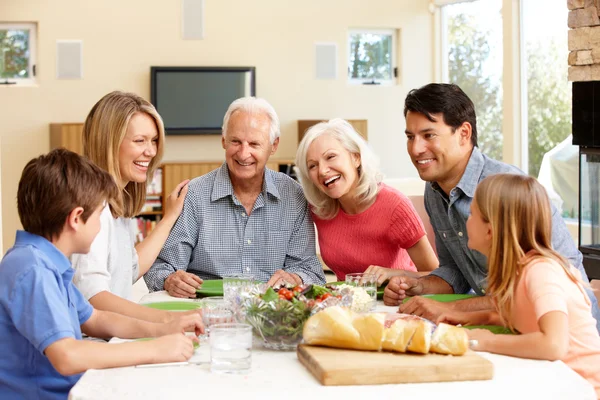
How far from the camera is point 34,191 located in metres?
1.94

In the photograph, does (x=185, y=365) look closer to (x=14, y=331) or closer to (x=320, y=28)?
(x=14, y=331)

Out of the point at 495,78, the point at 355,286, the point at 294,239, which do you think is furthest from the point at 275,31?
the point at 355,286

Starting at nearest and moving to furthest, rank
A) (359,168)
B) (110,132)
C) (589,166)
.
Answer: (110,132), (359,168), (589,166)

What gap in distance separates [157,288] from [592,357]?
5.14 feet

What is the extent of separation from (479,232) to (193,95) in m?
7.23

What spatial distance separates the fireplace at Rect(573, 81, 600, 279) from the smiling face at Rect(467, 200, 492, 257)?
3671 mm

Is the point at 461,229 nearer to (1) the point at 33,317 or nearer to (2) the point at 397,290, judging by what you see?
(2) the point at 397,290

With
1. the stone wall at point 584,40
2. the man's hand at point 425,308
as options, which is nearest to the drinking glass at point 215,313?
the man's hand at point 425,308

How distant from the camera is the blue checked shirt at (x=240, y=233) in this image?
312cm

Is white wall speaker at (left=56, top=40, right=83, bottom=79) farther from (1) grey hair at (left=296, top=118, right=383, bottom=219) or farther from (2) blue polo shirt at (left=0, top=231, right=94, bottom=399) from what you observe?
(2) blue polo shirt at (left=0, top=231, right=94, bottom=399)

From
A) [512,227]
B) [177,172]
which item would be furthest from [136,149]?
[177,172]

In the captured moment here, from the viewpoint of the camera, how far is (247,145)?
3.11m

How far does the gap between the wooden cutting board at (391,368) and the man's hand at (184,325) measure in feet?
1.39

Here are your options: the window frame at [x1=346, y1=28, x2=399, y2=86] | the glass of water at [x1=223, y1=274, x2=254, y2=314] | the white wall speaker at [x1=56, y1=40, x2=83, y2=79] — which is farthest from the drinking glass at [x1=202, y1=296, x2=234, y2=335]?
the window frame at [x1=346, y1=28, x2=399, y2=86]
